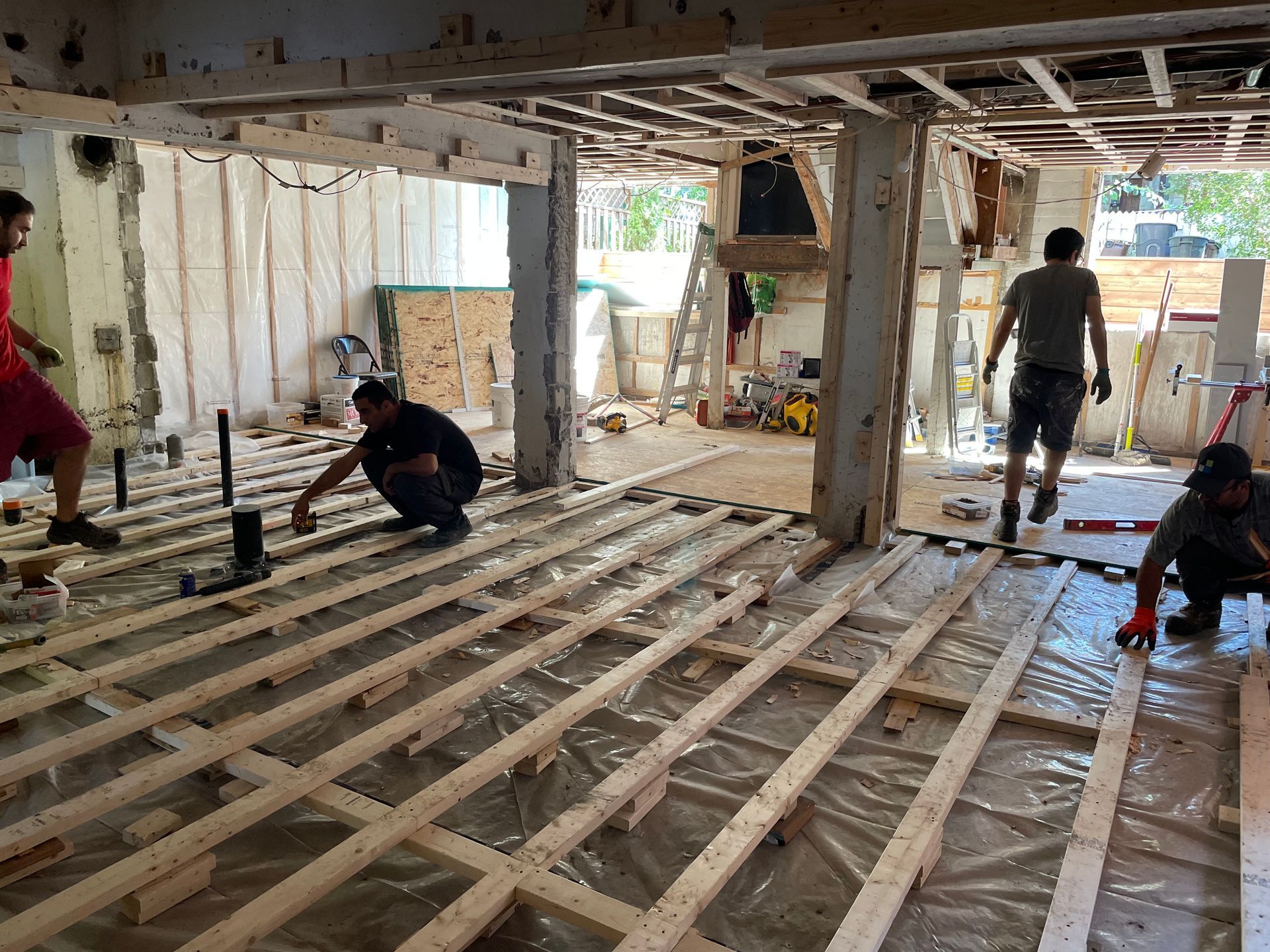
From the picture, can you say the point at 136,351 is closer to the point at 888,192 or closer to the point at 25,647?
the point at 25,647

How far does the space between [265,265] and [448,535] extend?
4847mm

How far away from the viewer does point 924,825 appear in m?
2.28

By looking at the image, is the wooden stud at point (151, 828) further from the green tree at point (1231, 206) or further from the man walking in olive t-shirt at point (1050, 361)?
the green tree at point (1231, 206)

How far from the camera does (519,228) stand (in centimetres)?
597

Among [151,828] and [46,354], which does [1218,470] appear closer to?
[151,828]

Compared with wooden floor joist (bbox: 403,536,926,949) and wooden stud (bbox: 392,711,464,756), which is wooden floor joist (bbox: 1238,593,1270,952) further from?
wooden stud (bbox: 392,711,464,756)

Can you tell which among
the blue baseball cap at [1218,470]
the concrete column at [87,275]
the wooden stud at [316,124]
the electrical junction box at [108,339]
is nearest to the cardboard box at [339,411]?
the concrete column at [87,275]

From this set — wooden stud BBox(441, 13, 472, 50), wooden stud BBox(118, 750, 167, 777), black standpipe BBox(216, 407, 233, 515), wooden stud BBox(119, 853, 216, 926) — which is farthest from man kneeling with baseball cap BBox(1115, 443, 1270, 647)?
black standpipe BBox(216, 407, 233, 515)

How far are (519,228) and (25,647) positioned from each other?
12.4 ft

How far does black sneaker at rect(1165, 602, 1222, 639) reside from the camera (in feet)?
12.3

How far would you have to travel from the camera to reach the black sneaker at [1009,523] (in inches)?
198

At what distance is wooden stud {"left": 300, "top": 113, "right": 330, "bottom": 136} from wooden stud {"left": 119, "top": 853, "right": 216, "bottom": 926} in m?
3.62

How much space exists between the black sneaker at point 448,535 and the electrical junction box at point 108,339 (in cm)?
340

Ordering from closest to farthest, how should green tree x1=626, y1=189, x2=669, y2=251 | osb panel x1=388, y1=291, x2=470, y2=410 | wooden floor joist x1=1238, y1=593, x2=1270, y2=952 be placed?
wooden floor joist x1=1238, y1=593, x2=1270, y2=952 < osb panel x1=388, y1=291, x2=470, y2=410 < green tree x1=626, y1=189, x2=669, y2=251
